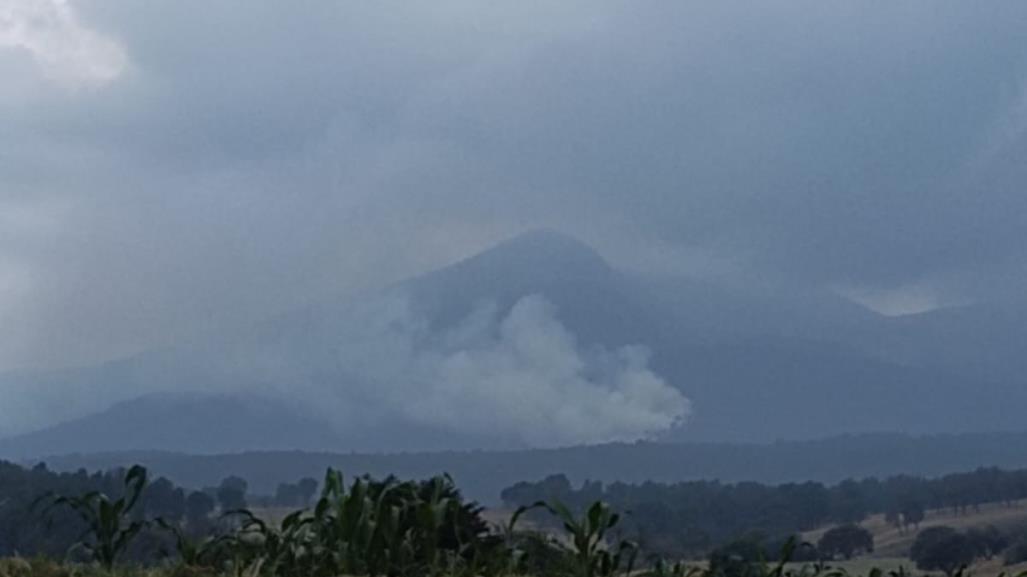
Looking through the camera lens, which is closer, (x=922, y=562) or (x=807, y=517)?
(x=922, y=562)

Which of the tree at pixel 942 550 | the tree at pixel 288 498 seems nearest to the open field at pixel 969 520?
the tree at pixel 942 550

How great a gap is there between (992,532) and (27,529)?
50.5 m

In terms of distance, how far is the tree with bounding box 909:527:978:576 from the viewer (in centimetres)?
3761

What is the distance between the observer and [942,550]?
44.3 meters

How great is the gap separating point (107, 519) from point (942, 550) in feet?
130

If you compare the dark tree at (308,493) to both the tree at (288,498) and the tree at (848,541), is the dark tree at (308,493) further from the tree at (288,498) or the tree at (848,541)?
the tree at (848,541)

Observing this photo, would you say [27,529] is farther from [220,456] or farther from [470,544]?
[220,456]

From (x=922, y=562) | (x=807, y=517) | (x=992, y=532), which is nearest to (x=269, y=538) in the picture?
(x=922, y=562)

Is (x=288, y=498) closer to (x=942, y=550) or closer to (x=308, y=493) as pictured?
(x=308, y=493)

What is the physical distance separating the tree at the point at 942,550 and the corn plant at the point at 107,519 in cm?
2912

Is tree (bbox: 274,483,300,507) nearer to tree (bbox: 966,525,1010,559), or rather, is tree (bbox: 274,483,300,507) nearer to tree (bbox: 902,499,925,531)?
tree (bbox: 966,525,1010,559)

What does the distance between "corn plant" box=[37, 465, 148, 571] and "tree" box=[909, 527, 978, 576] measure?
95.5 feet

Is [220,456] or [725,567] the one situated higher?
[220,456]

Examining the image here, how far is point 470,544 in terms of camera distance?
8.85m
